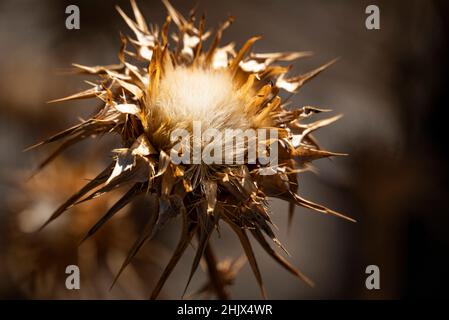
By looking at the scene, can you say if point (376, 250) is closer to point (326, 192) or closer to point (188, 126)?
point (326, 192)

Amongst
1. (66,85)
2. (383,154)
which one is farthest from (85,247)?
(383,154)

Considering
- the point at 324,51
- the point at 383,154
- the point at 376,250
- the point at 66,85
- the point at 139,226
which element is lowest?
the point at 376,250

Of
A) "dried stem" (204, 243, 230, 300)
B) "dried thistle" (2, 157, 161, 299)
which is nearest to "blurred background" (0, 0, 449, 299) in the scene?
"dried thistle" (2, 157, 161, 299)

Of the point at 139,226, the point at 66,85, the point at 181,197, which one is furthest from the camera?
the point at 66,85

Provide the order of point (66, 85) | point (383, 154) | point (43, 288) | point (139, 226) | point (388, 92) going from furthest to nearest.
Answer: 1. point (388, 92)
2. point (383, 154)
3. point (66, 85)
4. point (139, 226)
5. point (43, 288)

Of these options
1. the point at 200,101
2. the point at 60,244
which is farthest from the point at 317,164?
the point at 200,101

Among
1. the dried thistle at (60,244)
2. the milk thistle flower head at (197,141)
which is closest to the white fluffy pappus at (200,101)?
the milk thistle flower head at (197,141)

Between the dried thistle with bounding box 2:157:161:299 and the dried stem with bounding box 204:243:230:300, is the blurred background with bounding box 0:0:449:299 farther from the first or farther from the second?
the dried stem with bounding box 204:243:230:300

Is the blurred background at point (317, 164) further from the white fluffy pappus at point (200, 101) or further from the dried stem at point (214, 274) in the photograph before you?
the white fluffy pappus at point (200, 101)

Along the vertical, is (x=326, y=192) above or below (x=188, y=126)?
below
